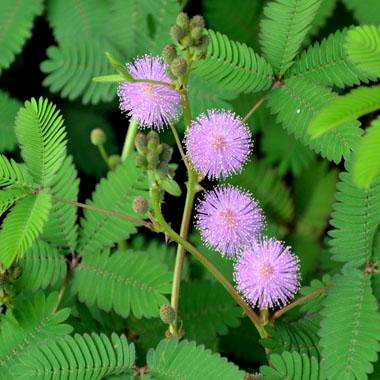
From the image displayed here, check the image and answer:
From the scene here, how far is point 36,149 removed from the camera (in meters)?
2.08

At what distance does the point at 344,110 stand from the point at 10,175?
3.38 feet

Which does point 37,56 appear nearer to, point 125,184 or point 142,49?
point 142,49

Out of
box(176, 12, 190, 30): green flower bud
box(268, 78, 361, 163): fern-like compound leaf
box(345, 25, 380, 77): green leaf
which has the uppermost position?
box(268, 78, 361, 163): fern-like compound leaf

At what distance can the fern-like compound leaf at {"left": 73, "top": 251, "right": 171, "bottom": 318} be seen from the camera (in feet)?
7.34

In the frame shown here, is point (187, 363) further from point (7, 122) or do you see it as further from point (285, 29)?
point (7, 122)

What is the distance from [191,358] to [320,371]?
0.36 metres

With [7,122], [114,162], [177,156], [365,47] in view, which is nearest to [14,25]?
[7,122]

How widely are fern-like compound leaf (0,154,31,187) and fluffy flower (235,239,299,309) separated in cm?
65

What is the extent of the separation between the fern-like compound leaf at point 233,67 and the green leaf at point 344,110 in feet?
2.77

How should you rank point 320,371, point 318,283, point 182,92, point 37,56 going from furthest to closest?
1. point 37,56
2. point 318,283
3. point 320,371
4. point 182,92

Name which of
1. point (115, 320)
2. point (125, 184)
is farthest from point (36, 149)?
point (115, 320)

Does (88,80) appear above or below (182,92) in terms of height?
above

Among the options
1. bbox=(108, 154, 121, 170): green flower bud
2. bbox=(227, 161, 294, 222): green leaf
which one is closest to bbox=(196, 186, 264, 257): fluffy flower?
bbox=(108, 154, 121, 170): green flower bud

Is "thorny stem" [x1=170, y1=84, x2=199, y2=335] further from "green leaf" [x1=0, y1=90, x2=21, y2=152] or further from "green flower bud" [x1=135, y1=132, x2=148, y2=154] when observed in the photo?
"green leaf" [x1=0, y1=90, x2=21, y2=152]
